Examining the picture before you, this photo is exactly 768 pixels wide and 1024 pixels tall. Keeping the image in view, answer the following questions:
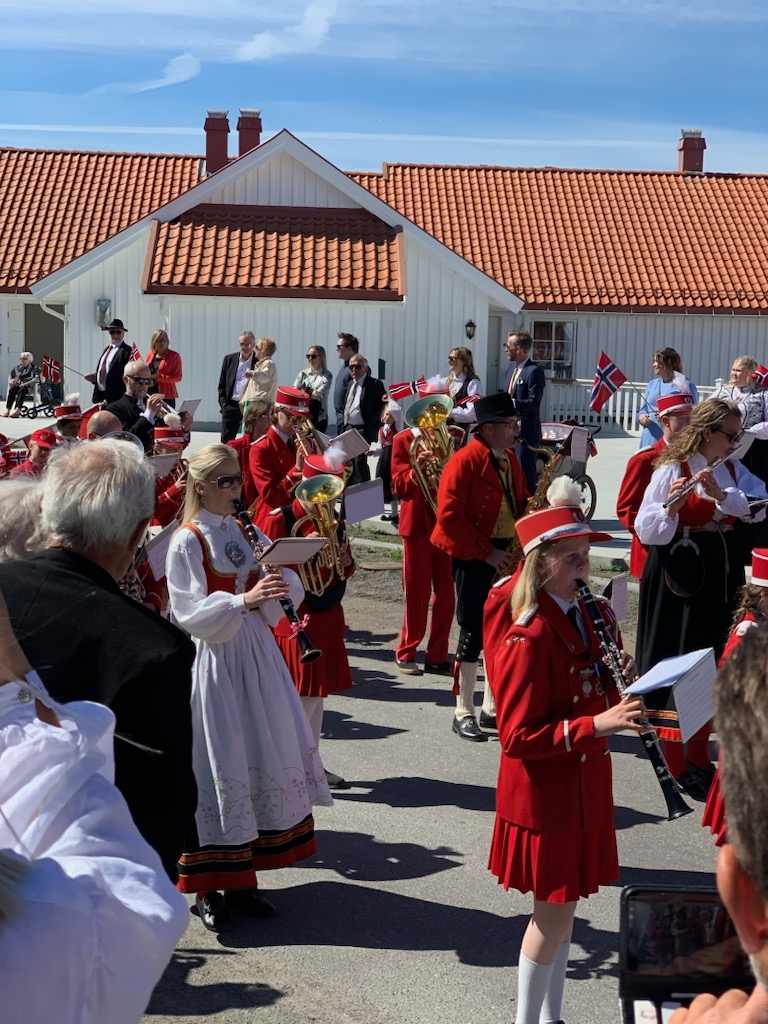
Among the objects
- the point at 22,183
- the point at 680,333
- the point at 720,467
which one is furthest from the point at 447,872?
the point at 22,183

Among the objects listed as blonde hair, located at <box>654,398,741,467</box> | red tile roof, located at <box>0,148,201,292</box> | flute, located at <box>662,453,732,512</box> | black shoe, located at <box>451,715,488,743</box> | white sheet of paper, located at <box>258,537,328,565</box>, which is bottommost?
black shoe, located at <box>451,715,488,743</box>

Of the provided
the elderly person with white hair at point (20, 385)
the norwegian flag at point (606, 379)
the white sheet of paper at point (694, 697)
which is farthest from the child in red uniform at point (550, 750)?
the elderly person with white hair at point (20, 385)

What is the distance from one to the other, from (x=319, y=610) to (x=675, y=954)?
4.79 meters

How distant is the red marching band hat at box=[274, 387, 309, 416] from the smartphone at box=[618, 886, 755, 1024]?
19.7ft

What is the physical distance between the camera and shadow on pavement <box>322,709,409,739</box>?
7535 mm

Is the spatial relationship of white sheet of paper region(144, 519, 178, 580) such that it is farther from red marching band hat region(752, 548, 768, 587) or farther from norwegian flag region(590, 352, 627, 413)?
norwegian flag region(590, 352, 627, 413)

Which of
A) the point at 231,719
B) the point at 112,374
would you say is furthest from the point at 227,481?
the point at 112,374

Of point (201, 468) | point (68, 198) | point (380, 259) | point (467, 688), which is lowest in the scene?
point (467, 688)

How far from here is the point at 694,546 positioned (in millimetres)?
6758

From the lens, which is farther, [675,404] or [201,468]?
[675,404]

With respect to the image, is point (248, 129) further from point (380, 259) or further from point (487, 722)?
point (487, 722)

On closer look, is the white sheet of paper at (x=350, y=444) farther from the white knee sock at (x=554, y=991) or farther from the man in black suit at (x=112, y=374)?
the man in black suit at (x=112, y=374)

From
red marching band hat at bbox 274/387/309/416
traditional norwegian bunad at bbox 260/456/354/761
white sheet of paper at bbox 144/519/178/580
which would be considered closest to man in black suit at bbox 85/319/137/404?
red marching band hat at bbox 274/387/309/416

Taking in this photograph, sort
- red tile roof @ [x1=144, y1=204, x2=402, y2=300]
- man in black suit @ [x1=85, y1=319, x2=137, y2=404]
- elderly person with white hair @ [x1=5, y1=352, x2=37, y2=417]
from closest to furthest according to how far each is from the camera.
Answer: man in black suit @ [x1=85, y1=319, x2=137, y2=404]
red tile roof @ [x1=144, y1=204, x2=402, y2=300]
elderly person with white hair @ [x1=5, y1=352, x2=37, y2=417]
